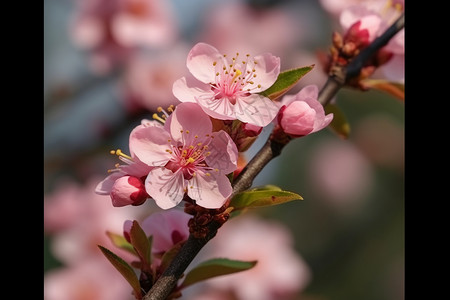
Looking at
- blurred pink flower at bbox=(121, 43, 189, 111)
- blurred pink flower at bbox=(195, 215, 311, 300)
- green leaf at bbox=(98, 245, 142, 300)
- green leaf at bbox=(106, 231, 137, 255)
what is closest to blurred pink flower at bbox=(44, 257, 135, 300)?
blurred pink flower at bbox=(195, 215, 311, 300)

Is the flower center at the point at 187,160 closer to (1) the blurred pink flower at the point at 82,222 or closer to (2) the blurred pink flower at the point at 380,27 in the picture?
(2) the blurred pink flower at the point at 380,27

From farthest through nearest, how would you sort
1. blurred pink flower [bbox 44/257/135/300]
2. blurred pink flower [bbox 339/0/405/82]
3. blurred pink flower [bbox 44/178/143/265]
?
blurred pink flower [bbox 44/178/143/265] → blurred pink flower [bbox 44/257/135/300] → blurred pink flower [bbox 339/0/405/82]

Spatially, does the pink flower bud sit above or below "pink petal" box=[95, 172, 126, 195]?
below

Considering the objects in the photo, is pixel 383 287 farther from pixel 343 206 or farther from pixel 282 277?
pixel 282 277

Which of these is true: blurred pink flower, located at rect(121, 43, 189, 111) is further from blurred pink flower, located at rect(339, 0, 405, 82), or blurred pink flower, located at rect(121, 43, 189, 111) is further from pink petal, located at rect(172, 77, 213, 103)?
pink petal, located at rect(172, 77, 213, 103)

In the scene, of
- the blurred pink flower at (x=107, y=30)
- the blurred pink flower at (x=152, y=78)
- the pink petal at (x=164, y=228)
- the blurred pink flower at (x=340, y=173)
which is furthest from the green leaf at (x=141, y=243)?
the blurred pink flower at (x=340, y=173)
